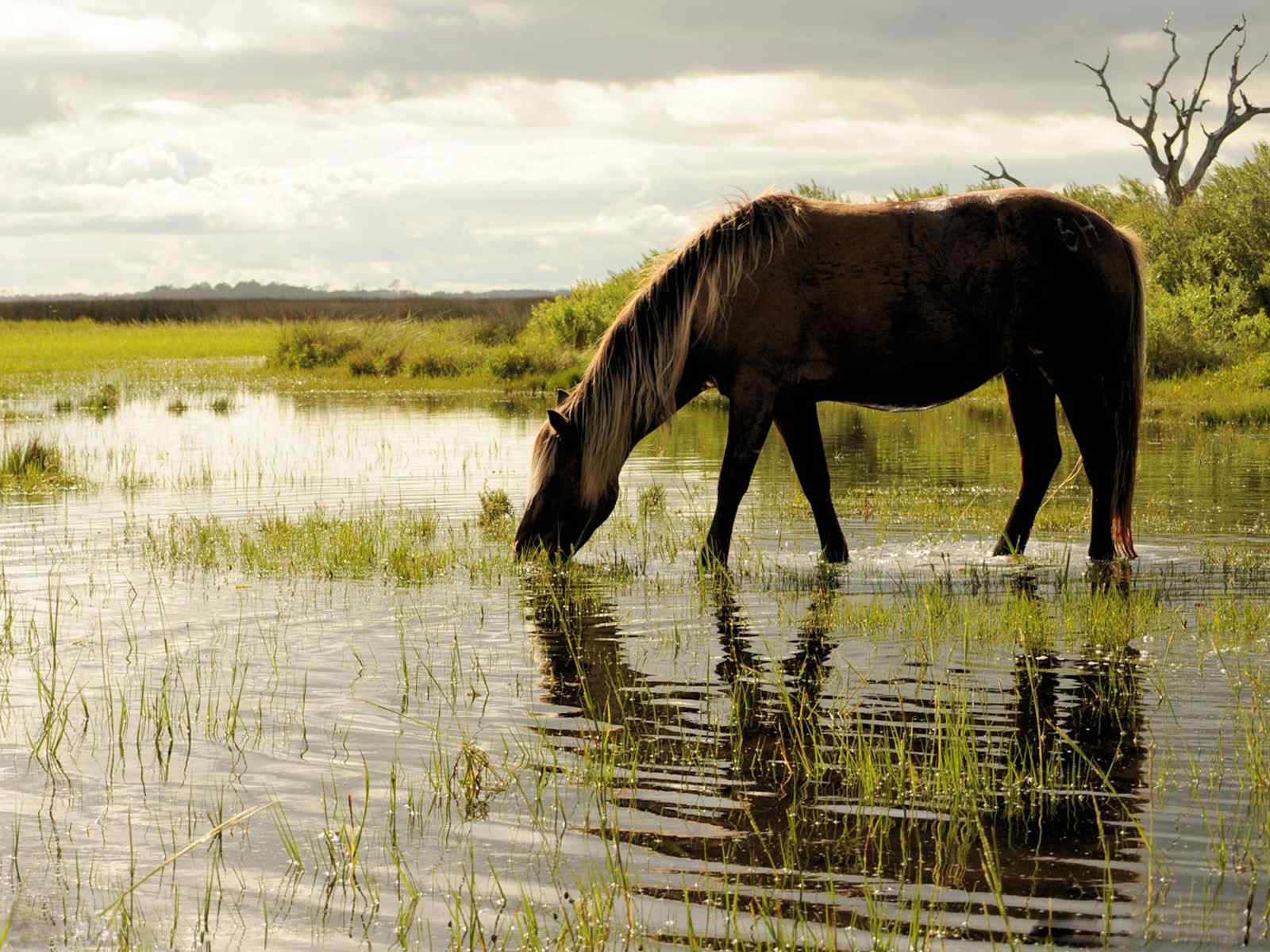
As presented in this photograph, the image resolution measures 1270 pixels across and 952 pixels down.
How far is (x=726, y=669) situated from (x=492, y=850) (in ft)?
7.49

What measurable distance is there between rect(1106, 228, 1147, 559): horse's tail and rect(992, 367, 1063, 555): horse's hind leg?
0.45 meters

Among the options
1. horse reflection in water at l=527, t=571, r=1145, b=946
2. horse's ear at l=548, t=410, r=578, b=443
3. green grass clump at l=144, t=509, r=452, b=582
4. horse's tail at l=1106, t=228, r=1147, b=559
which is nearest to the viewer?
horse reflection in water at l=527, t=571, r=1145, b=946

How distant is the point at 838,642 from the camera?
6570 millimetres

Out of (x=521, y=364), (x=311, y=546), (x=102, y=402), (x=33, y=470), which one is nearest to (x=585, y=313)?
(x=521, y=364)

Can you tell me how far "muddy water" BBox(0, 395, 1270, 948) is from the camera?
3.56 metres

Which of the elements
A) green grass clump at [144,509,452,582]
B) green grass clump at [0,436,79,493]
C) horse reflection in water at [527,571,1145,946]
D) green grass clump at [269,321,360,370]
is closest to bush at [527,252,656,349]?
green grass clump at [269,321,360,370]

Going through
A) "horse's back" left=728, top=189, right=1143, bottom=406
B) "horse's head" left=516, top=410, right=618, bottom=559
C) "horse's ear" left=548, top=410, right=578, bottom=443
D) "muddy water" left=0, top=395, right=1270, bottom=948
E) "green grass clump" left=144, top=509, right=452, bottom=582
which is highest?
"horse's back" left=728, top=189, right=1143, bottom=406

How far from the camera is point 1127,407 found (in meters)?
8.66

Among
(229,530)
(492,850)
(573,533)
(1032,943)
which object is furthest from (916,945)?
(229,530)

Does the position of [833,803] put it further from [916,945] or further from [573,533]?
[573,533]

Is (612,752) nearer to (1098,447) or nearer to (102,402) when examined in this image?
(1098,447)

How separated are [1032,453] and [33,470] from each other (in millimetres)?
9264

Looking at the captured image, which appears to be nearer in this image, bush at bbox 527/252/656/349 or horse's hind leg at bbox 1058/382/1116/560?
horse's hind leg at bbox 1058/382/1116/560

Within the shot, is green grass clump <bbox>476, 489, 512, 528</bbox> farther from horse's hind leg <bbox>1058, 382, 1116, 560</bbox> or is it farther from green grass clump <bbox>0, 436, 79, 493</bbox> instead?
green grass clump <bbox>0, 436, 79, 493</bbox>
